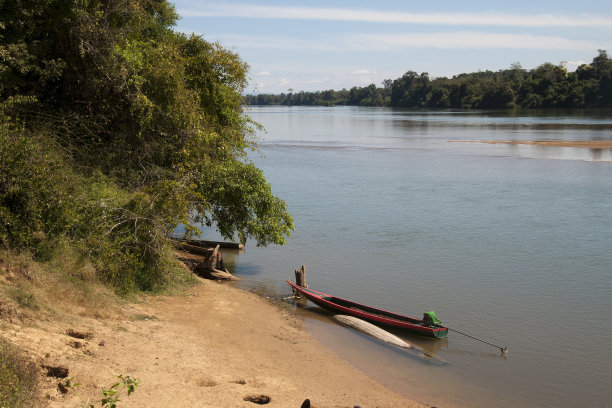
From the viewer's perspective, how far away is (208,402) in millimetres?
8555

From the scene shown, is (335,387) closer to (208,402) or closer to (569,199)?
(208,402)

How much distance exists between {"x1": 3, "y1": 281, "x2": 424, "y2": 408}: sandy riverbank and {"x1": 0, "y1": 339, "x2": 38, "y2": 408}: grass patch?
0.30 metres

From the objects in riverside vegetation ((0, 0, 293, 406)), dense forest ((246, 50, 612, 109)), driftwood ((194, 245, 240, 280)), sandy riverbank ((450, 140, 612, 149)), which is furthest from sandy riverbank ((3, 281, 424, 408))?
dense forest ((246, 50, 612, 109))

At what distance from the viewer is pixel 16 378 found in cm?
696

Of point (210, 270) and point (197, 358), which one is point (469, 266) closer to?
point (210, 270)

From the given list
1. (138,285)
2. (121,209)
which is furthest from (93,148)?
(138,285)

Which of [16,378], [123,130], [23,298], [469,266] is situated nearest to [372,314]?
[469,266]

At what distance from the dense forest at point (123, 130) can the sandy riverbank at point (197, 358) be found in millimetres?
2006

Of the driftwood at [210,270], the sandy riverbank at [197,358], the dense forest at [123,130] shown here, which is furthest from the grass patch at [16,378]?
the driftwood at [210,270]

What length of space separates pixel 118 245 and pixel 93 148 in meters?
4.87

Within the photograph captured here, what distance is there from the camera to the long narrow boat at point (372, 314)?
43.4ft

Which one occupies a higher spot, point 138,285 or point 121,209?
point 121,209

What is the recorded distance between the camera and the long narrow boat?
43.4 feet

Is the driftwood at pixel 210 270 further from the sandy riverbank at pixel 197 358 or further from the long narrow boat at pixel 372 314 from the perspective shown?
the sandy riverbank at pixel 197 358
